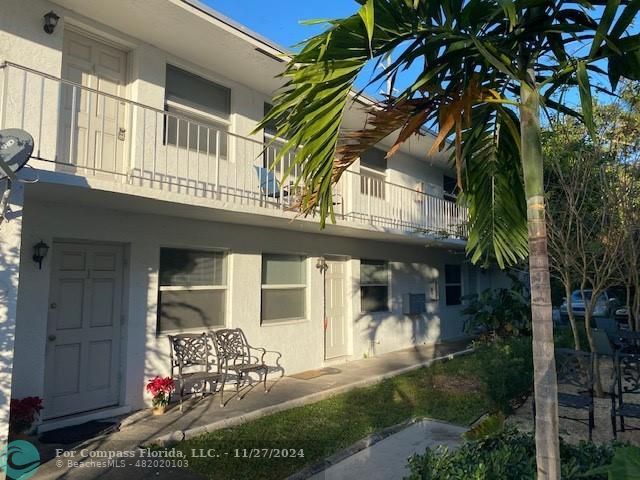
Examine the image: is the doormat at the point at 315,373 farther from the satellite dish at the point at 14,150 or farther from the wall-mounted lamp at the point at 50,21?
the wall-mounted lamp at the point at 50,21

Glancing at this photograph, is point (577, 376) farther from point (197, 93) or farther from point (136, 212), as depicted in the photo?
point (197, 93)

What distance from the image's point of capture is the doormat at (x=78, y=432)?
5.63m

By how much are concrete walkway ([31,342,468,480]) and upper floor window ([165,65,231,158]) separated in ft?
12.7

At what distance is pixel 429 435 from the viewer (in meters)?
5.84

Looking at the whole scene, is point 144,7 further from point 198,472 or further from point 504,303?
point 504,303

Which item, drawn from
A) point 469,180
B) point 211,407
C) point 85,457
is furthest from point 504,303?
point 85,457

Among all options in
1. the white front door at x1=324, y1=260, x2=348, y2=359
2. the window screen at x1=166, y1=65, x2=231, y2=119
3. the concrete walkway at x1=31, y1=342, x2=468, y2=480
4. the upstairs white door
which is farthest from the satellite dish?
the white front door at x1=324, y1=260, x2=348, y2=359

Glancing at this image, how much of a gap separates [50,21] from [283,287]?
575 centimetres

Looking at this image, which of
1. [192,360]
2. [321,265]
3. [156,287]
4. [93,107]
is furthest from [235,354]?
[93,107]

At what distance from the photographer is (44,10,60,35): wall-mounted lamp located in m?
5.98

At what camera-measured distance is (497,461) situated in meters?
3.37

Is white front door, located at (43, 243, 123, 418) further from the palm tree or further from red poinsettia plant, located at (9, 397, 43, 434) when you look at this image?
the palm tree

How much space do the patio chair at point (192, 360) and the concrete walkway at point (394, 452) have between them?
284 cm

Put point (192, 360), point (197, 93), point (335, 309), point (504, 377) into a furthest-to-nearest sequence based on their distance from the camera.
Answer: point (335, 309) → point (197, 93) → point (192, 360) → point (504, 377)
